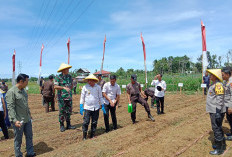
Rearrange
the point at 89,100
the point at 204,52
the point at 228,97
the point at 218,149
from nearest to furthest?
the point at 218,149 → the point at 228,97 → the point at 89,100 → the point at 204,52

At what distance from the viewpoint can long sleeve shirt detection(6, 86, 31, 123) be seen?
11.6 ft

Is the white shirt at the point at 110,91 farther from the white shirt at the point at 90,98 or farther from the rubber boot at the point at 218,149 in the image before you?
the rubber boot at the point at 218,149

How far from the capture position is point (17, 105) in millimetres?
3674

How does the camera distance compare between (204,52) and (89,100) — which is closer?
(89,100)

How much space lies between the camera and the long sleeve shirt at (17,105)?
3545mm

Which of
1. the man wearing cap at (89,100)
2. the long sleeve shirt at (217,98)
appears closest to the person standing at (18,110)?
the man wearing cap at (89,100)

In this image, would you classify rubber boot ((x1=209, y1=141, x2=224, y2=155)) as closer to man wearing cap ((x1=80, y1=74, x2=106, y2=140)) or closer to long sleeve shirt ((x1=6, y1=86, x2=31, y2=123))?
man wearing cap ((x1=80, y1=74, x2=106, y2=140))

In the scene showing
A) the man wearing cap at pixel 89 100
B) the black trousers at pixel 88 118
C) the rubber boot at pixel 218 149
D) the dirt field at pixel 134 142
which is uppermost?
the man wearing cap at pixel 89 100

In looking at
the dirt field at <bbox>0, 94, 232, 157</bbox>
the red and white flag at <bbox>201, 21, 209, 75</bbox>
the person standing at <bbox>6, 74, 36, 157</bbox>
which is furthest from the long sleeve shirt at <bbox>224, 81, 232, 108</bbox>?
Answer: the red and white flag at <bbox>201, 21, 209, 75</bbox>

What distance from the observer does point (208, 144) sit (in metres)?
4.16

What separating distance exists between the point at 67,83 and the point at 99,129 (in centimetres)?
185

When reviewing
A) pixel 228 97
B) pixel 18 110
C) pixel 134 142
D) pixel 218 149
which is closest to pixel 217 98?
pixel 228 97

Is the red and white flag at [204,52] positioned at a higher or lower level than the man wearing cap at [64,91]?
higher

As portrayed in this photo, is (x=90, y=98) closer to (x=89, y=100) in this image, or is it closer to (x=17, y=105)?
(x=89, y=100)
